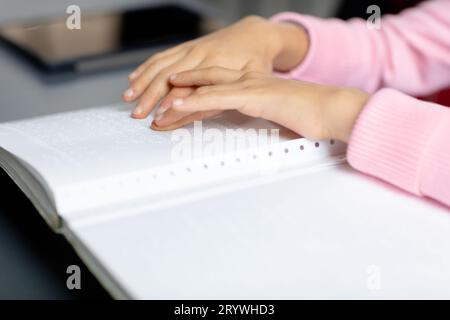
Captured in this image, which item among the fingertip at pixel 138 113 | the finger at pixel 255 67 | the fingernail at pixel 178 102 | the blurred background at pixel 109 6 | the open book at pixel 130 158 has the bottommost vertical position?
the open book at pixel 130 158

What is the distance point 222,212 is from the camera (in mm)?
482

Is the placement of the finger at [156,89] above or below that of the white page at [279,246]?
above

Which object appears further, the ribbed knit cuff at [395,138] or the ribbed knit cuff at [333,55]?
the ribbed knit cuff at [333,55]

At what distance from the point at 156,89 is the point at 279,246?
0.26m

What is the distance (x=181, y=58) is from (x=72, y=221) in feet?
0.91

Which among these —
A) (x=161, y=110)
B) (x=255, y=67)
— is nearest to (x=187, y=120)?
(x=161, y=110)

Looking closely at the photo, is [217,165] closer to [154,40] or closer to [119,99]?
[119,99]

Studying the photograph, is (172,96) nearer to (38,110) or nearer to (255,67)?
(255,67)

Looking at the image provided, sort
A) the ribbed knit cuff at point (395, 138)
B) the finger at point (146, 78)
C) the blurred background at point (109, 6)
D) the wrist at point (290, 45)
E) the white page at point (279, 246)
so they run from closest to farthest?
the white page at point (279, 246) → the ribbed knit cuff at point (395, 138) → the finger at point (146, 78) → the wrist at point (290, 45) → the blurred background at point (109, 6)

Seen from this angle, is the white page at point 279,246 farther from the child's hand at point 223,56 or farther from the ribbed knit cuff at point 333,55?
the ribbed knit cuff at point 333,55

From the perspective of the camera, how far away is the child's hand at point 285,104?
23.0 inches

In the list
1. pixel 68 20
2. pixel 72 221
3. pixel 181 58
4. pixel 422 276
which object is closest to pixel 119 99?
pixel 181 58

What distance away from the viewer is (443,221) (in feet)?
1.62

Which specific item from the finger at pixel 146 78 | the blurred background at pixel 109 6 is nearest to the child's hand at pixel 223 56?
the finger at pixel 146 78
